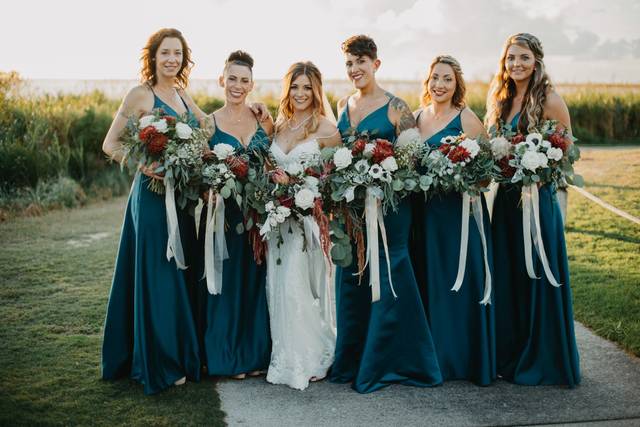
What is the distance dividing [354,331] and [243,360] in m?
0.94

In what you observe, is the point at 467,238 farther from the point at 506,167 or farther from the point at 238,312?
the point at 238,312

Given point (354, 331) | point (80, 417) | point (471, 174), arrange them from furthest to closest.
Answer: point (354, 331), point (471, 174), point (80, 417)

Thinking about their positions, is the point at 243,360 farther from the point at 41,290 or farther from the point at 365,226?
the point at 41,290

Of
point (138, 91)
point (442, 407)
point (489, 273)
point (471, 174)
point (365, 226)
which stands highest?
point (138, 91)

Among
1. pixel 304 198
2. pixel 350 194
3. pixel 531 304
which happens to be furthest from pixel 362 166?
pixel 531 304

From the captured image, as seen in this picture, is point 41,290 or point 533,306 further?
point 41,290

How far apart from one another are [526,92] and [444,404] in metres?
2.61

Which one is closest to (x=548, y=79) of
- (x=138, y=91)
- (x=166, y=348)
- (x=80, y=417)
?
(x=138, y=91)

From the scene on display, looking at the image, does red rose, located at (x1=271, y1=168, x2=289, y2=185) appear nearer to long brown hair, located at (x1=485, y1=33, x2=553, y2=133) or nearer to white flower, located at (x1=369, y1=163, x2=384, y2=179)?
white flower, located at (x1=369, y1=163, x2=384, y2=179)

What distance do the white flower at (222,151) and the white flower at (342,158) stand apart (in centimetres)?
81

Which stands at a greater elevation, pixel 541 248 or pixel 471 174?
pixel 471 174

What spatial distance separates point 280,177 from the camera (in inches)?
203

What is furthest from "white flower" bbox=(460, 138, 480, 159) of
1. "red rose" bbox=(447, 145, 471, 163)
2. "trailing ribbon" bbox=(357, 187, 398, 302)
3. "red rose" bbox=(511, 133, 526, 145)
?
"trailing ribbon" bbox=(357, 187, 398, 302)

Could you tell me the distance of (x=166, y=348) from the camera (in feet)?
17.9
